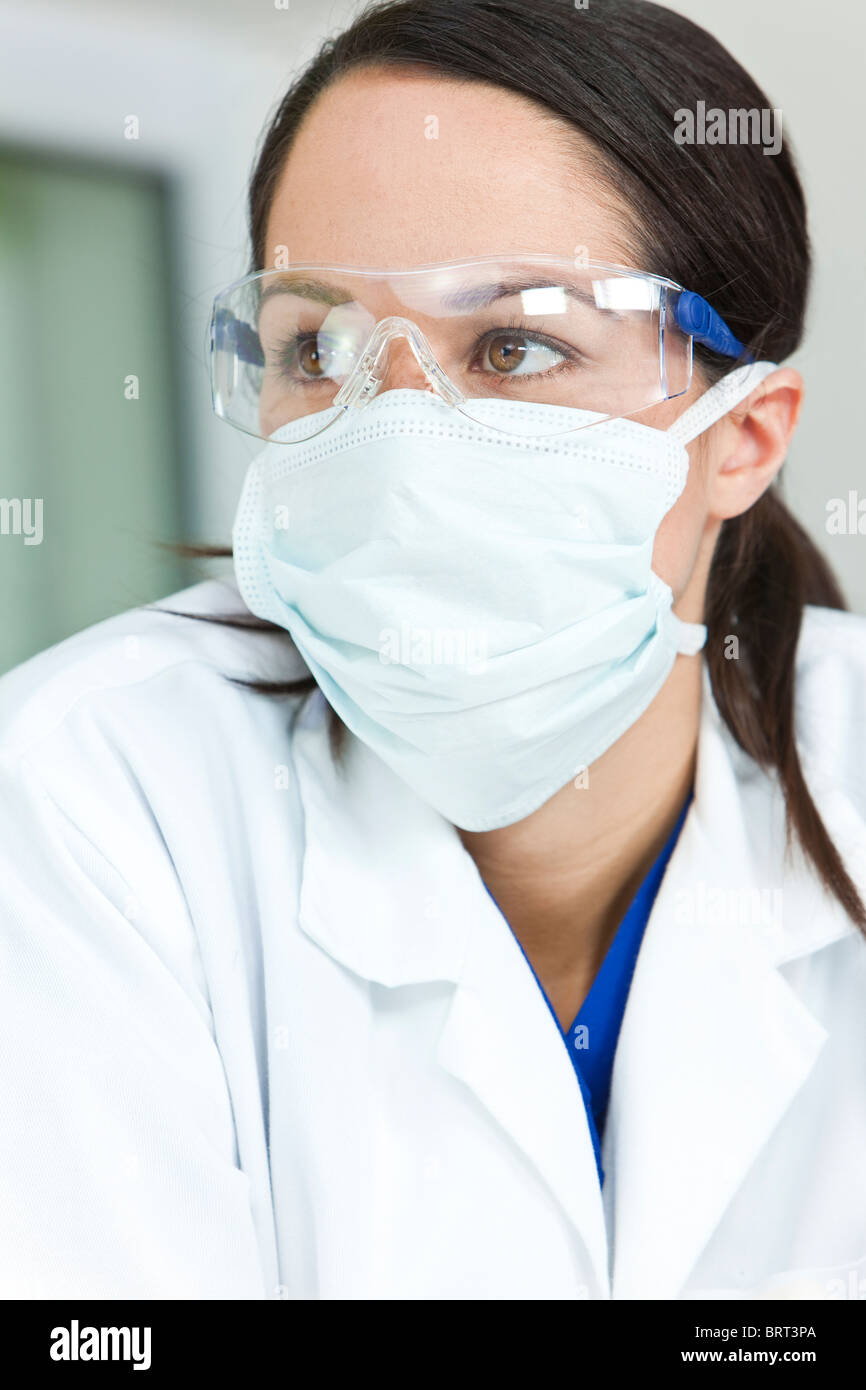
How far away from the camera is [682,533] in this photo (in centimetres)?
129

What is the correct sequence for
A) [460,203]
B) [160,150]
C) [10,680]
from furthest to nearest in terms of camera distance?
[160,150] < [10,680] < [460,203]

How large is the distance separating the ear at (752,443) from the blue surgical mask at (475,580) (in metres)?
0.12

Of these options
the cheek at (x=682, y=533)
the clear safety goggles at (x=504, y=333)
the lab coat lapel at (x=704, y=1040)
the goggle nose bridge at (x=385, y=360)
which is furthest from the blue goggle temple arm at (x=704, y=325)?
the lab coat lapel at (x=704, y=1040)

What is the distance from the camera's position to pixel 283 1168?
46.4 inches

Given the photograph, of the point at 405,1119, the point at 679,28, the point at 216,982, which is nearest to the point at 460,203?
the point at 679,28

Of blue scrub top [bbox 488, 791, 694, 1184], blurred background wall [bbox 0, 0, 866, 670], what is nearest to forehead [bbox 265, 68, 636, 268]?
blue scrub top [bbox 488, 791, 694, 1184]

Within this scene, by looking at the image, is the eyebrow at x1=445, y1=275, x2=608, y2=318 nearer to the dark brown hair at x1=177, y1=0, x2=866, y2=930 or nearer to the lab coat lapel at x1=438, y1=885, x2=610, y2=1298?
the dark brown hair at x1=177, y1=0, x2=866, y2=930

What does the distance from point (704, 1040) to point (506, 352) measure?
2.44 feet

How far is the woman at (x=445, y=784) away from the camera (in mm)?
1114

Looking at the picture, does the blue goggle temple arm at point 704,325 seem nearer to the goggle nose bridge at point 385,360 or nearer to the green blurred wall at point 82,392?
the goggle nose bridge at point 385,360

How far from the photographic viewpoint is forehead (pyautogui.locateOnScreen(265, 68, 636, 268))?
1.16m

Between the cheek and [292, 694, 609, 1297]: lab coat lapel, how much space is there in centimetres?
36

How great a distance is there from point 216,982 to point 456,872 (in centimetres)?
28
